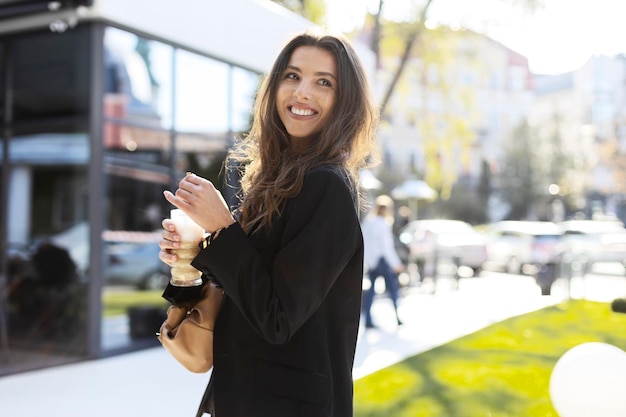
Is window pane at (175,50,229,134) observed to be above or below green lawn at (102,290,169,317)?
above

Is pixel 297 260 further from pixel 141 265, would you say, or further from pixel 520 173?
pixel 520 173

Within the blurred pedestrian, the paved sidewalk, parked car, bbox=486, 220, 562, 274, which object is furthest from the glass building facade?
parked car, bbox=486, 220, 562, 274

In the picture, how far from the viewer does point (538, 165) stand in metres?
41.8

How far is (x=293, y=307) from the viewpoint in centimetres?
147

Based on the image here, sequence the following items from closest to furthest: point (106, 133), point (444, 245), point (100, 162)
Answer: point (100, 162), point (106, 133), point (444, 245)

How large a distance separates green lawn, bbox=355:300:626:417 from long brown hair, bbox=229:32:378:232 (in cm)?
366

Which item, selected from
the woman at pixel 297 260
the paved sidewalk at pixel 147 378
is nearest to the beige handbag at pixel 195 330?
the woman at pixel 297 260

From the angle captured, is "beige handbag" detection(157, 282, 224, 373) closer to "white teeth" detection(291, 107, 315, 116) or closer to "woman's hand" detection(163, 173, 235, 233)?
"woman's hand" detection(163, 173, 235, 233)

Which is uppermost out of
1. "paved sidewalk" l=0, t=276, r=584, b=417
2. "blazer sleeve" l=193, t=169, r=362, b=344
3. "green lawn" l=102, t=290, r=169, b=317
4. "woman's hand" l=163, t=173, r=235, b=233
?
"woman's hand" l=163, t=173, r=235, b=233

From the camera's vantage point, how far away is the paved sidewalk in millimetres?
5496

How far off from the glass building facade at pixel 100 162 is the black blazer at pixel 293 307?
5.74m

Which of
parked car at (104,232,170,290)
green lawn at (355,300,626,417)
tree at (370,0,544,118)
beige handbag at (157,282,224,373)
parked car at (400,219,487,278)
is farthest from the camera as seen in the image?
parked car at (400,219,487,278)

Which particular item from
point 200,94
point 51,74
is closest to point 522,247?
point 200,94

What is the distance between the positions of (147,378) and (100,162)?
226 cm
